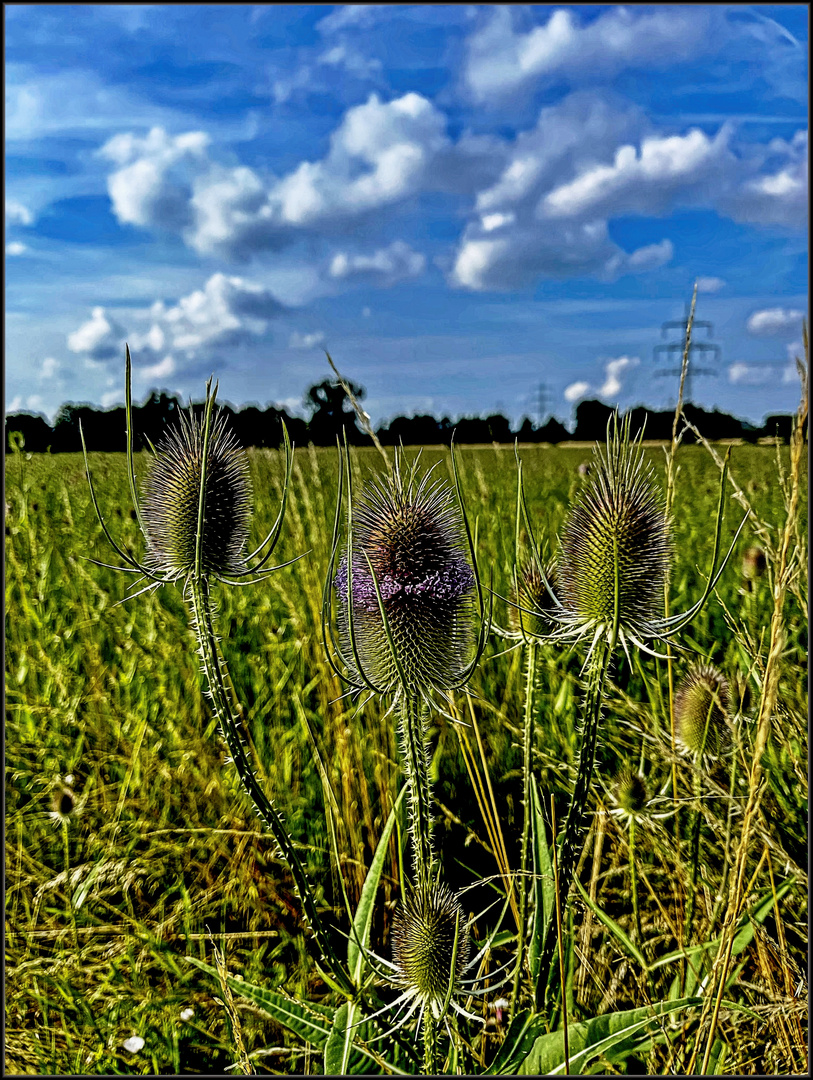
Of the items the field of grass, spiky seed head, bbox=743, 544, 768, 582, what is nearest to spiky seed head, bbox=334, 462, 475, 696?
the field of grass

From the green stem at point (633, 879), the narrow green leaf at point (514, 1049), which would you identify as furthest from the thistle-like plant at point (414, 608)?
the green stem at point (633, 879)

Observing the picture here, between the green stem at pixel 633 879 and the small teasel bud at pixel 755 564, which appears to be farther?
the small teasel bud at pixel 755 564

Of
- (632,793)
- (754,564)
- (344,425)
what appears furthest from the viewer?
(754,564)

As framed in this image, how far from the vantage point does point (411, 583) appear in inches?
58.8

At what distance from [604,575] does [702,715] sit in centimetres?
103

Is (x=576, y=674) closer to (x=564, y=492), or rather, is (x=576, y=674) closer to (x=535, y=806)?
(x=535, y=806)

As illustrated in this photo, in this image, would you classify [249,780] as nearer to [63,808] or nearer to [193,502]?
[193,502]

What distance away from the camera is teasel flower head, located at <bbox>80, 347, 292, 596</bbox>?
4.76ft

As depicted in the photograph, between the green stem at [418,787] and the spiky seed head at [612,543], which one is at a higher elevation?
the spiky seed head at [612,543]

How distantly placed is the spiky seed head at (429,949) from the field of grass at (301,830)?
28 cm

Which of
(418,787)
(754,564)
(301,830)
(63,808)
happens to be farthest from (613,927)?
(754,564)

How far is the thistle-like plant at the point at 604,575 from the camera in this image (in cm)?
137

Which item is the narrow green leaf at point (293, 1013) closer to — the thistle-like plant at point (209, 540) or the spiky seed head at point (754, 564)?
the thistle-like plant at point (209, 540)

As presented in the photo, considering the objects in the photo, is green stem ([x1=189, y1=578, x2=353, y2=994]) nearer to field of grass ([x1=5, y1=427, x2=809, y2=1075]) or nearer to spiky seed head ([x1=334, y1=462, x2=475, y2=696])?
field of grass ([x1=5, y1=427, x2=809, y2=1075])
